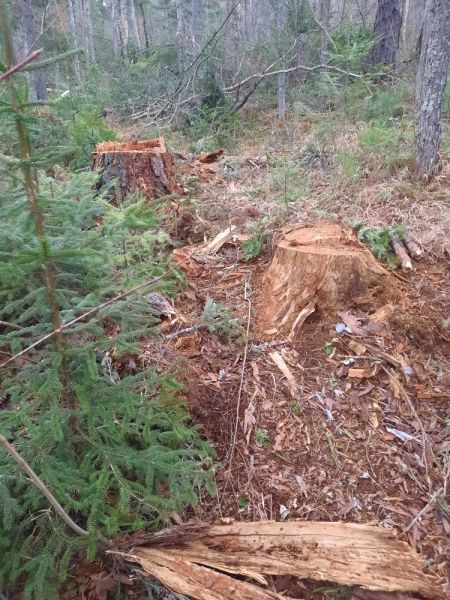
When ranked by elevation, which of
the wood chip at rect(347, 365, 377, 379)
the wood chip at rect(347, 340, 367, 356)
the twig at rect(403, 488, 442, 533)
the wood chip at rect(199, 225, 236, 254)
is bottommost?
the twig at rect(403, 488, 442, 533)

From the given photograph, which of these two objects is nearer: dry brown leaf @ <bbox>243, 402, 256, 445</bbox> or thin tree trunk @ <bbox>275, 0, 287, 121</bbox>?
dry brown leaf @ <bbox>243, 402, 256, 445</bbox>

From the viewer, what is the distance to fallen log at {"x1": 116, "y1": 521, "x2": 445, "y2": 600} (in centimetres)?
190

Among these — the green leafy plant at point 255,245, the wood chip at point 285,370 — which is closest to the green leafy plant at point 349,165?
the green leafy plant at point 255,245

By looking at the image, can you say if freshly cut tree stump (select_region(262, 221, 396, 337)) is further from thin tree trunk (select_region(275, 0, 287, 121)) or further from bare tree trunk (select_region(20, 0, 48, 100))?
bare tree trunk (select_region(20, 0, 48, 100))

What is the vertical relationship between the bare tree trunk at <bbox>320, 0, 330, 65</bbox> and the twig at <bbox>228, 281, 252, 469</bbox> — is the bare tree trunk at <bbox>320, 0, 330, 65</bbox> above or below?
above

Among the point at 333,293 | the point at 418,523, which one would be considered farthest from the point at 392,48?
the point at 418,523

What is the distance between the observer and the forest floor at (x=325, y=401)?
2340 millimetres

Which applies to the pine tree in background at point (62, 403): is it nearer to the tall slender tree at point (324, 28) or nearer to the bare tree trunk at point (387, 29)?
the tall slender tree at point (324, 28)

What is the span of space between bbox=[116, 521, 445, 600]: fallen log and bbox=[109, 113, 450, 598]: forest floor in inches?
4.5

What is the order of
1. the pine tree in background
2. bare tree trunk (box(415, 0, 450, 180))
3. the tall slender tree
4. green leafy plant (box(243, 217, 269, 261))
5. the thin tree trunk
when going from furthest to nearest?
1. the tall slender tree
2. the thin tree trunk
3. bare tree trunk (box(415, 0, 450, 180))
4. green leafy plant (box(243, 217, 269, 261))
5. the pine tree in background

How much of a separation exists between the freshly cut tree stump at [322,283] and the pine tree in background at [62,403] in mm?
1334

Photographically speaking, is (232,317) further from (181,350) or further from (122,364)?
(122,364)

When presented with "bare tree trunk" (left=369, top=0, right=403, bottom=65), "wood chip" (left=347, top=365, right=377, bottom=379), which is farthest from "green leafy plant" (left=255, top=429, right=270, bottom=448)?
"bare tree trunk" (left=369, top=0, right=403, bottom=65)

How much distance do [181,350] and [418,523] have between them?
1.72 metres
